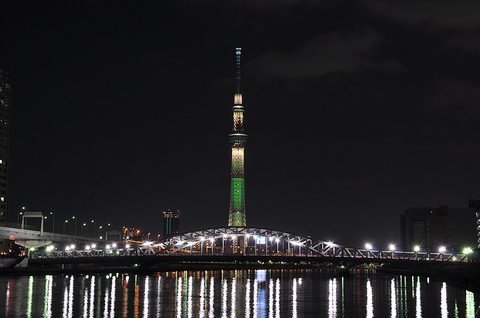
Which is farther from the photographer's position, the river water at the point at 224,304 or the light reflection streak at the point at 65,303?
the river water at the point at 224,304

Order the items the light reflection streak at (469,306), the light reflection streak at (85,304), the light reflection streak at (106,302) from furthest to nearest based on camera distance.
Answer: the light reflection streak at (469,306) → the light reflection streak at (106,302) → the light reflection streak at (85,304)

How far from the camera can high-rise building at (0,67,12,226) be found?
523ft

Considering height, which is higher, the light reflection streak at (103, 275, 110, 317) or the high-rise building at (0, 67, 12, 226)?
the high-rise building at (0, 67, 12, 226)

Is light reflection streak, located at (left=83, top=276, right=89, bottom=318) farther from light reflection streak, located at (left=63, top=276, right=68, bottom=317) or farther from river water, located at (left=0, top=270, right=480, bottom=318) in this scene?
light reflection streak, located at (left=63, top=276, right=68, bottom=317)

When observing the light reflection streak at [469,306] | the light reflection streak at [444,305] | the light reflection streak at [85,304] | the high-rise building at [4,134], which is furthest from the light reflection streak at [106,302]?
the high-rise building at [4,134]

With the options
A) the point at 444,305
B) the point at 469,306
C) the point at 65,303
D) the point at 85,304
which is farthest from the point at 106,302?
the point at 469,306

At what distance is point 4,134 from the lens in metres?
170

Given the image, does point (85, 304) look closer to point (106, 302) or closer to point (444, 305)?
point (106, 302)

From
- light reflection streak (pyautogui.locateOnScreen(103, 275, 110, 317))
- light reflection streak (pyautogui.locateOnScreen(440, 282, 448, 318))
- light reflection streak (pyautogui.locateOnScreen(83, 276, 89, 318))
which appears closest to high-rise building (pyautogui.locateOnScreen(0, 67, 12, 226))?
light reflection streak (pyautogui.locateOnScreen(103, 275, 110, 317))

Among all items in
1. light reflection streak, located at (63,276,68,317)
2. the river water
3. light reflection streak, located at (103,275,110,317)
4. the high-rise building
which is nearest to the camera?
light reflection streak, located at (63,276,68,317)

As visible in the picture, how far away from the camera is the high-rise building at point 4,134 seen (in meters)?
159

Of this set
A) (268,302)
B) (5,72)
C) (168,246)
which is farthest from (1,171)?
(268,302)

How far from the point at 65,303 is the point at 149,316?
13.8 meters

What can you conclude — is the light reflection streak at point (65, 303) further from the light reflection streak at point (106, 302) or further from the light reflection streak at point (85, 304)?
the light reflection streak at point (106, 302)
